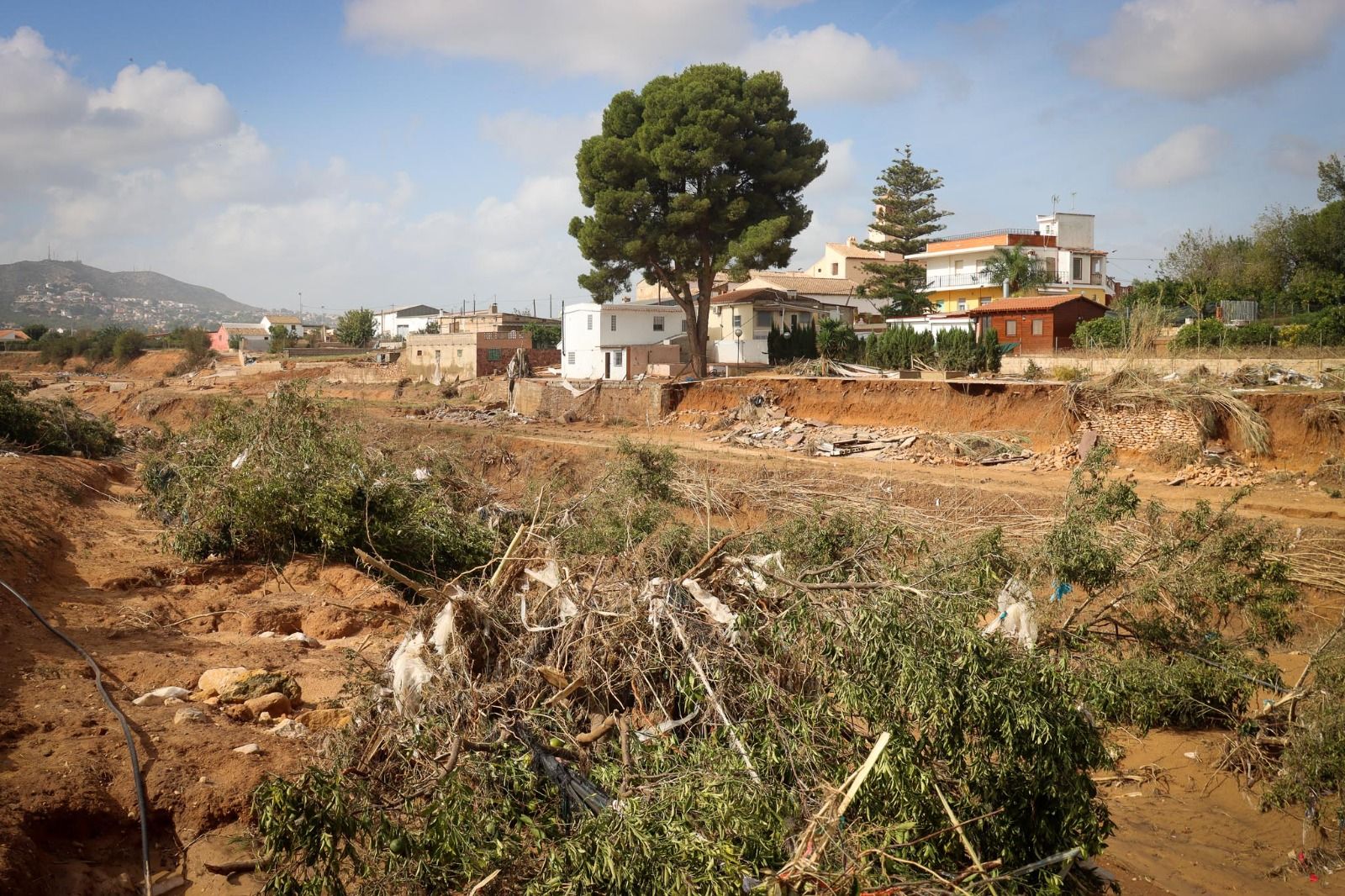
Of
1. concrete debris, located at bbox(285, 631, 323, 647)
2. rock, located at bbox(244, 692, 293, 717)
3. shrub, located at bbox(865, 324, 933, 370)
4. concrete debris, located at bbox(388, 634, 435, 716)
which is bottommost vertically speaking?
concrete debris, located at bbox(285, 631, 323, 647)

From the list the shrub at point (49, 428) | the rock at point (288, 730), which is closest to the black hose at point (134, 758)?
the rock at point (288, 730)

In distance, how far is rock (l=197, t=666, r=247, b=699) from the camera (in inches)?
287

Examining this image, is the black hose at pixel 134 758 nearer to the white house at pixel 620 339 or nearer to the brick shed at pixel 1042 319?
the brick shed at pixel 1042 319

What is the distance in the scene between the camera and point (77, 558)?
10.7m

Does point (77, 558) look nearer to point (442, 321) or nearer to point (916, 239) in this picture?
point (916, 239)

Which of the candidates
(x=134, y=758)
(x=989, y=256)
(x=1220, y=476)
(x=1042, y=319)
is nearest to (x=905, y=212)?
(x=989, y=256)

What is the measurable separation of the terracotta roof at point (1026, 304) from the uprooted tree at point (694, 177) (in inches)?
291

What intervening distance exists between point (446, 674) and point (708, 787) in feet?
7.02

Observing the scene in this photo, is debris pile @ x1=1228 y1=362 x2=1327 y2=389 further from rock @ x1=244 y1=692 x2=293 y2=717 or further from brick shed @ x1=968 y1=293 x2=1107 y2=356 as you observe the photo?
rock @ x1=244 y1=692 x2=293 y2=717

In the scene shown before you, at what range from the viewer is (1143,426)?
19.7 meters

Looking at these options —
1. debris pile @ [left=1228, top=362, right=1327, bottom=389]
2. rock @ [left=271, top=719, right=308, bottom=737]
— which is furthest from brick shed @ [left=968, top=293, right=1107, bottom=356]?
rock @ [left=271, top=719, right=308, bottom=737]

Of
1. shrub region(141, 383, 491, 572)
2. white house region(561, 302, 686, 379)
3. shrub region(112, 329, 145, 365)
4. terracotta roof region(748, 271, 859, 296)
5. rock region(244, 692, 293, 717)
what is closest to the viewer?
rock region(244, 692, 293, 717)

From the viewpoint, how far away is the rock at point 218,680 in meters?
7.30

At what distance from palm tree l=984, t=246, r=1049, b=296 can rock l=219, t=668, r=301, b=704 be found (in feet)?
134
